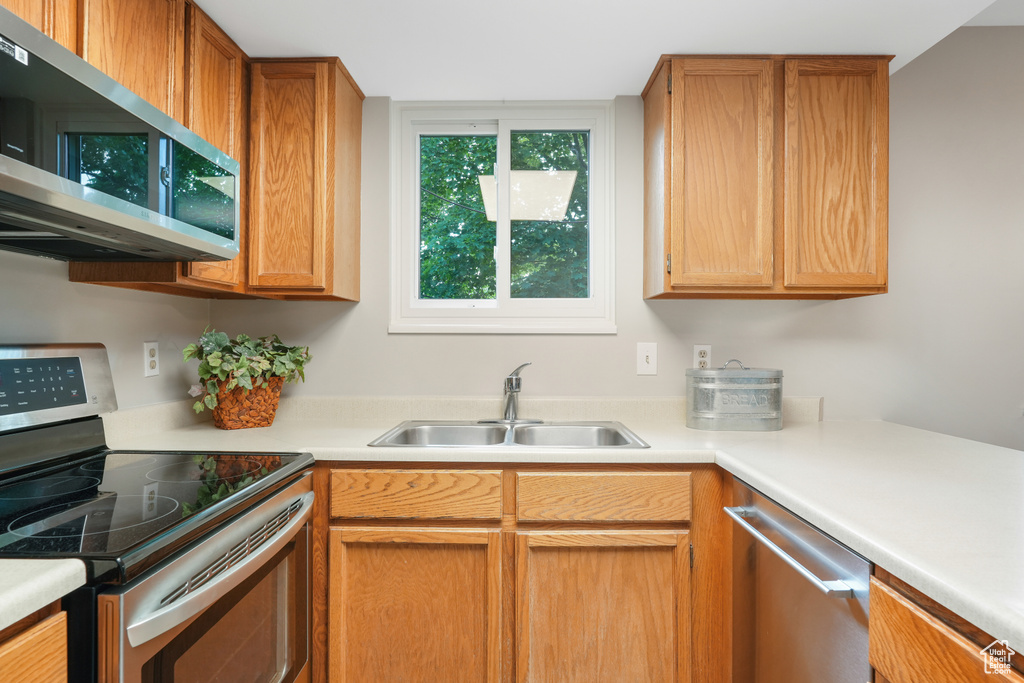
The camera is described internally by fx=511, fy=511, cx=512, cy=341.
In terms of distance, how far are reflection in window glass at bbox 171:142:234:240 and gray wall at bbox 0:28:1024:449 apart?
0.75m

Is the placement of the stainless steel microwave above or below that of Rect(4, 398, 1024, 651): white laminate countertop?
above

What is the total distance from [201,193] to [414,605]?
119 centimetres

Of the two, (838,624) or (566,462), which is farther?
(566,462)

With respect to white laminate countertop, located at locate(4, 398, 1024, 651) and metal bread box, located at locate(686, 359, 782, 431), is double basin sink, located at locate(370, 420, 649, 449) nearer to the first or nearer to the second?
white laminate countertop, located at locate(4, 398, 1024, 651)

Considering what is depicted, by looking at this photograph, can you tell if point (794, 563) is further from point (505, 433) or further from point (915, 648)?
point (505, 433)

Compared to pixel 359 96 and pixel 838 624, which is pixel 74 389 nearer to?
pixel 359 96

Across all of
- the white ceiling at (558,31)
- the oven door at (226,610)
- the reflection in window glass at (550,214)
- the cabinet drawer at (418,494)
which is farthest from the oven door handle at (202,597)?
the white ceiling at (558,31)

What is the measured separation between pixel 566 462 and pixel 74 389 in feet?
4.25

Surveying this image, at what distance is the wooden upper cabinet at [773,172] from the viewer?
1697mm

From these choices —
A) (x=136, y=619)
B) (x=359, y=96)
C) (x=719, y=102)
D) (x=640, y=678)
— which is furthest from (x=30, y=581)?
(x=719, y=102)

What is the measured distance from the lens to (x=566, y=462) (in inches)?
56.3

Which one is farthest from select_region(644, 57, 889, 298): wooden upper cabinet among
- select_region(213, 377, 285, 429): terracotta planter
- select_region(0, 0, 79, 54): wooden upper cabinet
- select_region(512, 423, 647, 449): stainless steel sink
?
select_region(0, 0, 79, 54): wooden upper cabinet

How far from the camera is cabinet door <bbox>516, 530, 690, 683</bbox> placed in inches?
55.7

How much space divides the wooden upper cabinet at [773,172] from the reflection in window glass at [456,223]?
0.75 m
